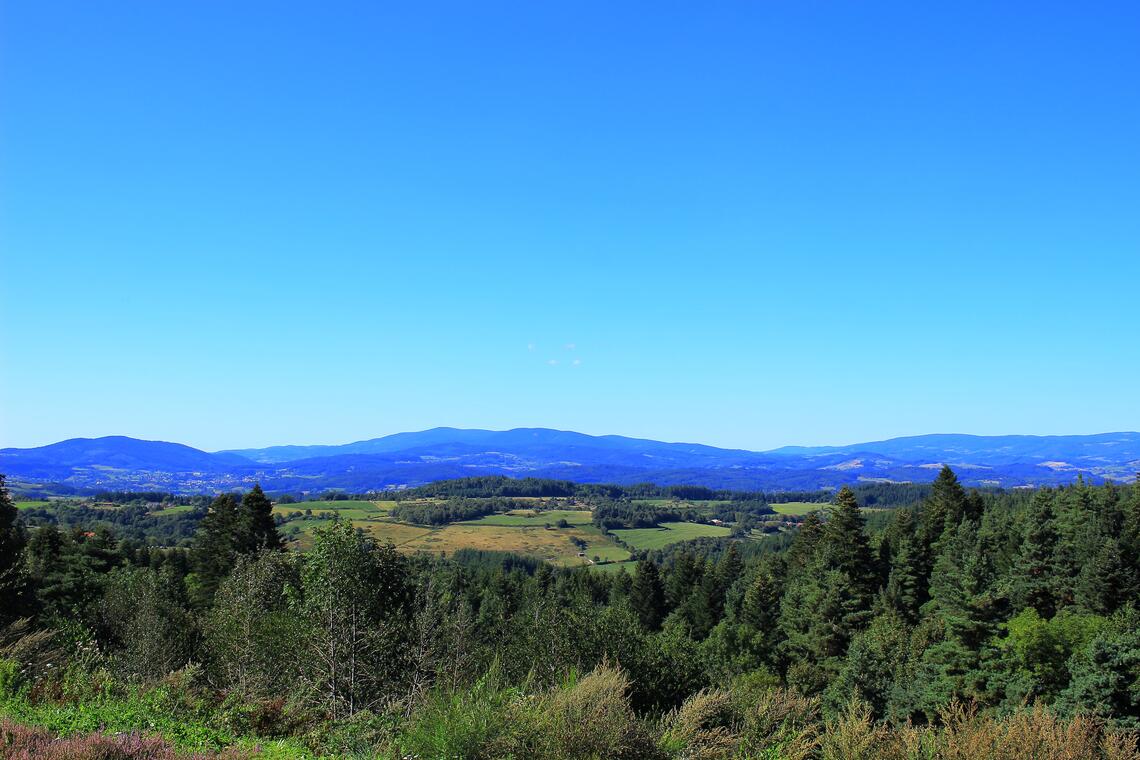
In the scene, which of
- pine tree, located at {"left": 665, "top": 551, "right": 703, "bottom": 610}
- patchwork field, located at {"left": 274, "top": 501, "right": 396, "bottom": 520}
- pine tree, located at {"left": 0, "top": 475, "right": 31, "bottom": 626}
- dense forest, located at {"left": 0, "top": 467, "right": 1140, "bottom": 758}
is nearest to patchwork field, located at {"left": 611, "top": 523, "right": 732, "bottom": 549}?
patchwork field, located at {"left": 274, "top": 501, "right": 396, "bottom": 520}

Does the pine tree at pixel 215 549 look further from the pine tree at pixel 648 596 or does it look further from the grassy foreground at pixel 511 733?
the pine tree at pixel 648 596

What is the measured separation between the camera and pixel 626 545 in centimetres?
14050

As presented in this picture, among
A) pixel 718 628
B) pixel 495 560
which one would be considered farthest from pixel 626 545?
pixel 718 628

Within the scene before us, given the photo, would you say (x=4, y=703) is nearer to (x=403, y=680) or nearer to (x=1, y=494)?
(x=403, y=680)

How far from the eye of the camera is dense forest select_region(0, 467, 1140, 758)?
8.05m

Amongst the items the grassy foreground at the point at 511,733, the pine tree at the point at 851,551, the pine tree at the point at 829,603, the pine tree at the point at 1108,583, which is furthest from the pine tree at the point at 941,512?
the grassy foreground at the point at 511,733

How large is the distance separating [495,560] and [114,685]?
104 m

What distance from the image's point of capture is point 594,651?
74.9 ft

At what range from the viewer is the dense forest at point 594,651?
8.05 metres

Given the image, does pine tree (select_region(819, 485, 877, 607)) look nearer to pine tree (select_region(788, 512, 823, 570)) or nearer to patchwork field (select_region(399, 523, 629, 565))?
pine tree (select_region(788, 512, 823, 570))

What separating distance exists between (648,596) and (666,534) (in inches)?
3495

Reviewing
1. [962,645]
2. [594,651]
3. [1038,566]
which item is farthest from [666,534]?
[594,651]

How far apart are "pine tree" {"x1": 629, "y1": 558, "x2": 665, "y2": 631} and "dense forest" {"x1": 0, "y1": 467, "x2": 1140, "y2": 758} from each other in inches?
12.2

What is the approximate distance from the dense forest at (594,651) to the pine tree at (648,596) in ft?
1.01
